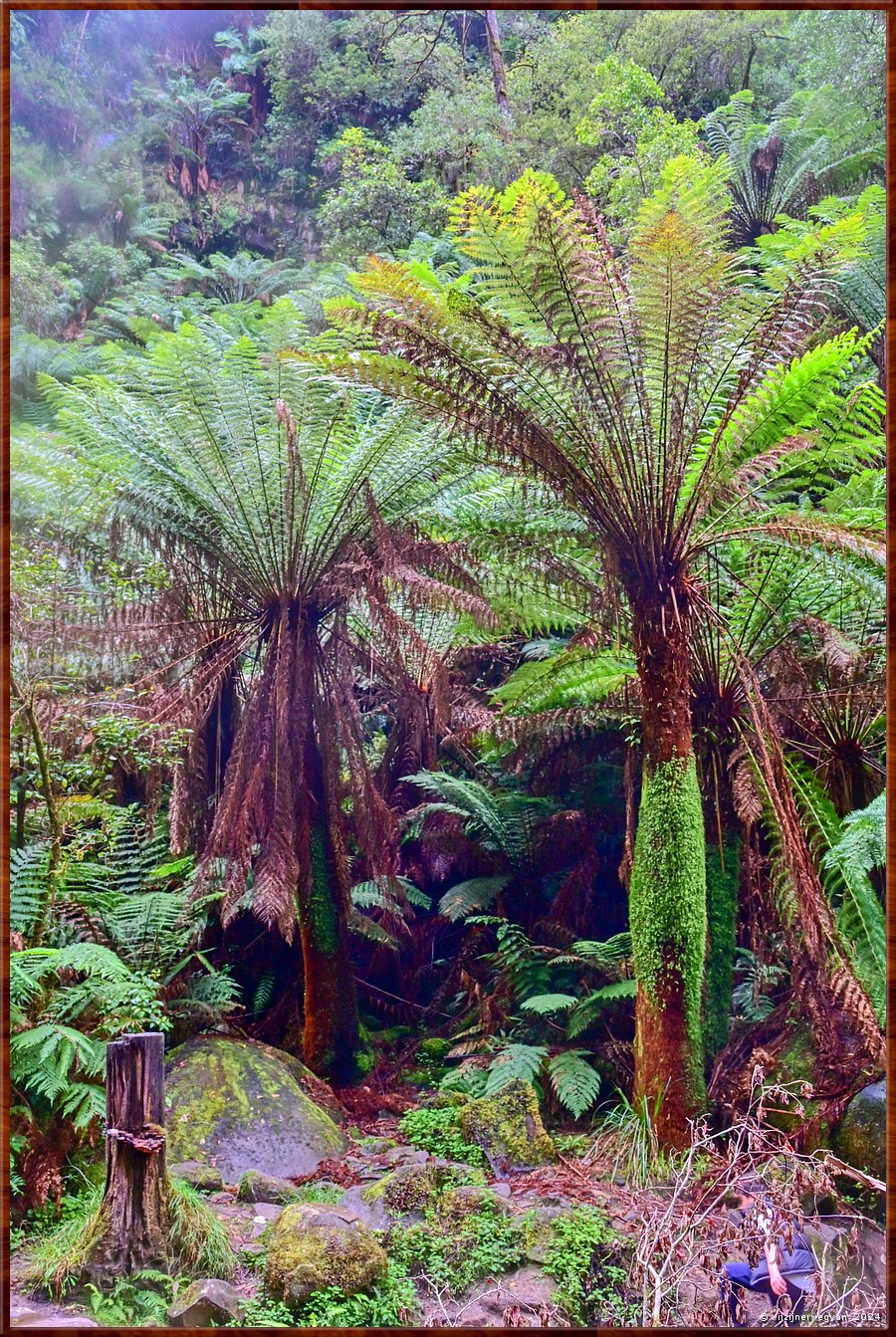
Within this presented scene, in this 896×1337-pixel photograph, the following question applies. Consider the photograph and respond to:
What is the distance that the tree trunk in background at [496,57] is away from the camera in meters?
2.52

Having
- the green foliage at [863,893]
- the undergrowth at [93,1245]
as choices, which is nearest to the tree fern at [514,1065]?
the undergrowth at [93,1245]

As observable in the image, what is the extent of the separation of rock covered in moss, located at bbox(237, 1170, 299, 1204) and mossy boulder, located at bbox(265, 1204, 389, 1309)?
17 centimetres

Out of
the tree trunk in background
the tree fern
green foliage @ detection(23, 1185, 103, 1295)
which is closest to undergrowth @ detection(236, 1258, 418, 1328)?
green foliage @ detection(23, 1185, 103, 1295)

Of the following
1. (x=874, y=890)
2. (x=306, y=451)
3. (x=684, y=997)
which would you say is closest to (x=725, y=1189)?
(x=684, y=997)

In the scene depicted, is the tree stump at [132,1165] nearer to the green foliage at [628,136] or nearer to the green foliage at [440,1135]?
the green foliage at [440,1135]

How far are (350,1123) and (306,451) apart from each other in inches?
76.2

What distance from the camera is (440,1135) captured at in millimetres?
2373

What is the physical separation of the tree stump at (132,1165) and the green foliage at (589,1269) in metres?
0.86

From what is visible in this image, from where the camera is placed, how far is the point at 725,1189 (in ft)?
7.25

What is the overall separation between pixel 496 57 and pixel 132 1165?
2953mm

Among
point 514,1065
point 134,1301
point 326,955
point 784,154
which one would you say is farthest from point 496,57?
point 134,1301

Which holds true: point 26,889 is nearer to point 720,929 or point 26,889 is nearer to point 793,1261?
point 720,929

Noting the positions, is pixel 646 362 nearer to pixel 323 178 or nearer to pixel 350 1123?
pixel 323 178

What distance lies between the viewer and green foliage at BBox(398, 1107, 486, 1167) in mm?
2318
